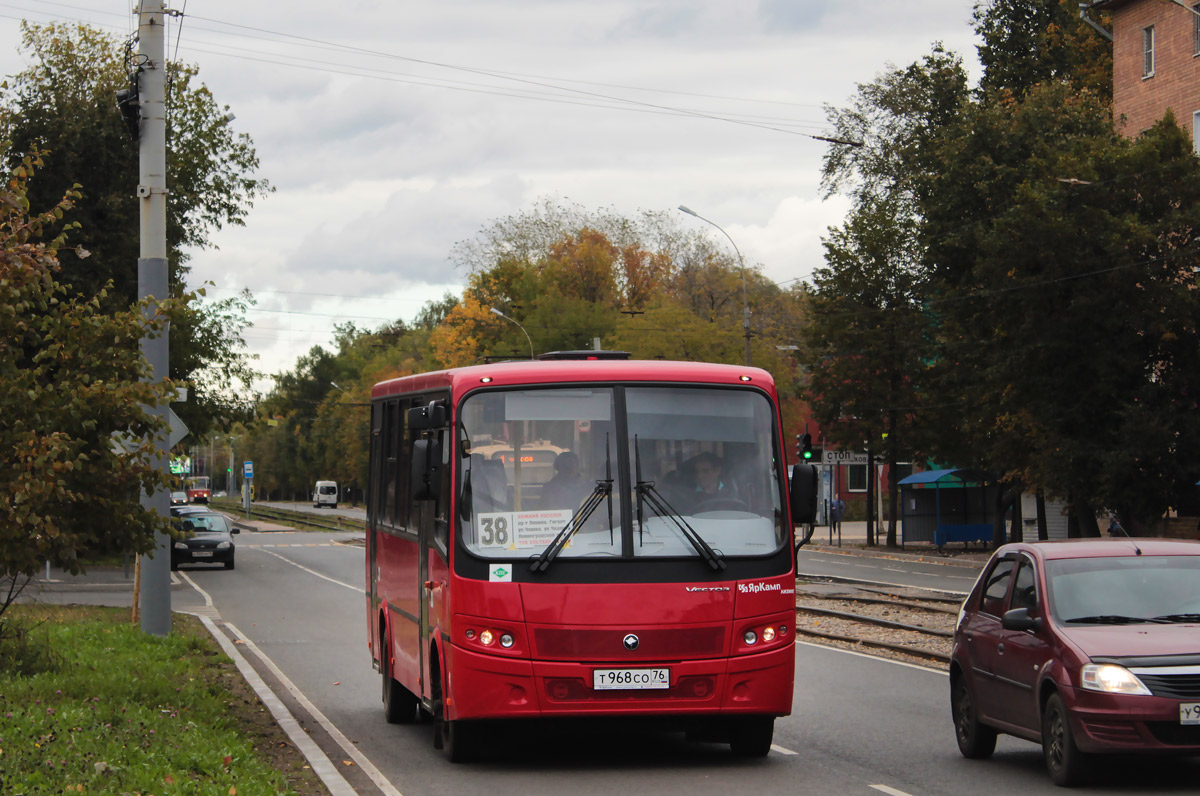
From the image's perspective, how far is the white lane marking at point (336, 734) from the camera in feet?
31.9

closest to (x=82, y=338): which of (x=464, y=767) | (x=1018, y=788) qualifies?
(x=464, y=767)

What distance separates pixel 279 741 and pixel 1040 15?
49913 millimetres

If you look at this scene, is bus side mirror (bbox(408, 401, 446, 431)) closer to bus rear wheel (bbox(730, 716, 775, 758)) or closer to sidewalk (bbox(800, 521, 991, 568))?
bus rear wheel (bbox(730, 716, 775, 758))

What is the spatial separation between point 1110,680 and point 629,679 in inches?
115

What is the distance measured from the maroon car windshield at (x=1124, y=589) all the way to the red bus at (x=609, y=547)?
66.7 inches

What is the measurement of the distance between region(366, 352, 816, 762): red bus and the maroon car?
4.70 ft

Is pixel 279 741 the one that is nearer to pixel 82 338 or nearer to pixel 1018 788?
pixel 82 338

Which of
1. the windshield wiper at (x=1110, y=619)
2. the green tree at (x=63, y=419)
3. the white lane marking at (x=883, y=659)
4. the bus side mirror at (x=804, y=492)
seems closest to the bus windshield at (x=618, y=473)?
the bus side mirror at (x=804, y=492)

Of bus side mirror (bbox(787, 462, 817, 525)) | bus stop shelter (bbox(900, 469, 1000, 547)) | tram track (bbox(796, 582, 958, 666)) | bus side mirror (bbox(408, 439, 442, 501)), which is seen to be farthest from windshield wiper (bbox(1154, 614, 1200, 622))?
bus stop shelter (bbox(900, 469, 1000, 547))

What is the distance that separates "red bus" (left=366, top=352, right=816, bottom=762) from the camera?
10.0 metres

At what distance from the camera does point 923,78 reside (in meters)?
54.7

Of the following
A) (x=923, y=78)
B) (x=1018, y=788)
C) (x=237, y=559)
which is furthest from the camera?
(x=923, y=78)

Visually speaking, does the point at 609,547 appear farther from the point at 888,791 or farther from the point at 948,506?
the point at 948,506

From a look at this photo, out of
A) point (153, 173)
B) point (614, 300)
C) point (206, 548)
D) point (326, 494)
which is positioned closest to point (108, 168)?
point (206, 548)
